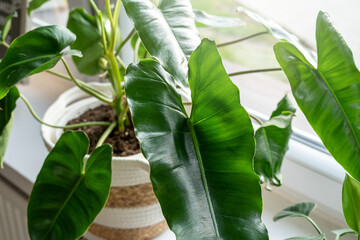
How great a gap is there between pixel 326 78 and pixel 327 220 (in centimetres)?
46

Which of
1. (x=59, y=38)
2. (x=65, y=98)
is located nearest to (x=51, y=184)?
(x=59, y=38)

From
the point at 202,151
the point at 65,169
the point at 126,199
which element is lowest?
the point at 126,199

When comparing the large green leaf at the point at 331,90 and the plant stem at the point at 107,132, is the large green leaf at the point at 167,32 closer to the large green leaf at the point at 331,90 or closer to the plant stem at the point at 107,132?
the large green leaf at the point at 331,90

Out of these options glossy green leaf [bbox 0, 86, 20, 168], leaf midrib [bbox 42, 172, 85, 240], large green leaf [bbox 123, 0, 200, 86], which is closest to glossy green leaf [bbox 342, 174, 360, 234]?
large green leaf [bbox 123, 0, 200, 86]

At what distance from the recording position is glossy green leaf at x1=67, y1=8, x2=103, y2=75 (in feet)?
2.78

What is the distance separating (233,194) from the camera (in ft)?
1.56

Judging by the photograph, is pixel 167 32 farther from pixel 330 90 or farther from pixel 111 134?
pixel 111 134

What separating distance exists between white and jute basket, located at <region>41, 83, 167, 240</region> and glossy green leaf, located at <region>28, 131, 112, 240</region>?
3.2 inches

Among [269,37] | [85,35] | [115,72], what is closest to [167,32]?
[115,72]

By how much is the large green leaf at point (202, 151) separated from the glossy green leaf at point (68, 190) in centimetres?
14

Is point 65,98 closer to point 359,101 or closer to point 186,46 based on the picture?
point 186,46

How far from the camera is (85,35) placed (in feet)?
2.79

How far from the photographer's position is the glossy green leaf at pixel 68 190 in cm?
60

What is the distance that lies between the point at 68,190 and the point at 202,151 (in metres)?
0.24
